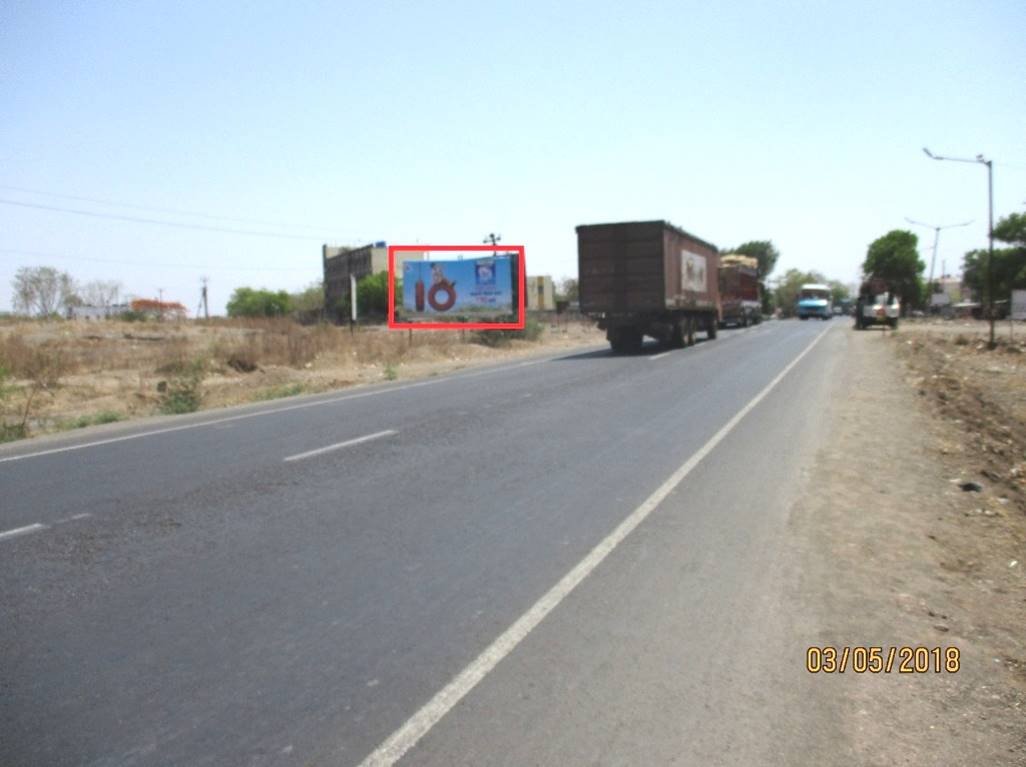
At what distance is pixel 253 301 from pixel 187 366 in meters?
121

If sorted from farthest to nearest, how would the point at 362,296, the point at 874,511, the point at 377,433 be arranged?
the point at 362,296 → the point at 377,433 → the point at 874,511

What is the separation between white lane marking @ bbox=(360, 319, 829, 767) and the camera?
3424 mm

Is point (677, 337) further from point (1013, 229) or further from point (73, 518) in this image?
point (1013, 229)

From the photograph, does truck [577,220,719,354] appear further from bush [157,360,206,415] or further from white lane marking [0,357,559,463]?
bush [157,360,206,415]

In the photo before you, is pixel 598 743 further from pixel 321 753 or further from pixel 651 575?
pixel 651 575

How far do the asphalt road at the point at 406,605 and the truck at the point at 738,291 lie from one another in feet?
116

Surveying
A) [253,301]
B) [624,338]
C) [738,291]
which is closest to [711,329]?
[624,338]

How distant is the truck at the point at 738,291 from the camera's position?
45.2m

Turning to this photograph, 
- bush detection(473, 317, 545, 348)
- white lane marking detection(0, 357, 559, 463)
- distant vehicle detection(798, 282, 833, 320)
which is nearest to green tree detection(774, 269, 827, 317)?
distant vehicle detection(798, 282, 833, 320)

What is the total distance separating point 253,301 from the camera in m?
140

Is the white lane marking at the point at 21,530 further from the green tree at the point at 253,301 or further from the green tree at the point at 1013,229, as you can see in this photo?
the green tree at the point at 253,301

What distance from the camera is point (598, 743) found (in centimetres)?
345

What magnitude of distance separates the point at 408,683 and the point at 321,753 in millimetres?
662

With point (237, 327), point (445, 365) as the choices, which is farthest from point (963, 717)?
point (237, 327)
